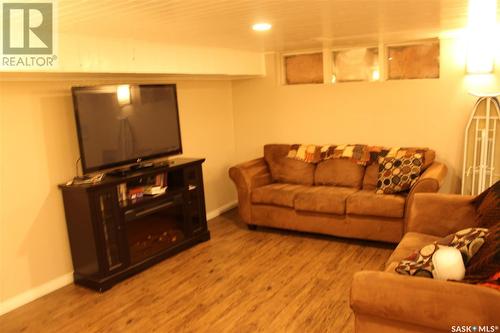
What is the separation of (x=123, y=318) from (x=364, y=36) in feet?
10.8

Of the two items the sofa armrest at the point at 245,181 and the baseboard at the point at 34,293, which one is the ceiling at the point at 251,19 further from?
the baseboard at the point at 34,293

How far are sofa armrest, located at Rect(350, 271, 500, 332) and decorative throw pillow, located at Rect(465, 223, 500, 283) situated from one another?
12 cm

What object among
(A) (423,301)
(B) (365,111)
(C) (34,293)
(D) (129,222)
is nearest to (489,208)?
(A) (423,301)

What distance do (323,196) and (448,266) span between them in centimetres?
230

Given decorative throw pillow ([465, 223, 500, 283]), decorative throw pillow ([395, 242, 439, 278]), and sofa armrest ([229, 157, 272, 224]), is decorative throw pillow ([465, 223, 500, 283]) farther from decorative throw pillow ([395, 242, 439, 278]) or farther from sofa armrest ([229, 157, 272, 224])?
sofa armrest ([229, 157, 272, 224])

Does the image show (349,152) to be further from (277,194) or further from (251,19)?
(251,19)

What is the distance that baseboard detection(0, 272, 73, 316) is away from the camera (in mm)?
3146

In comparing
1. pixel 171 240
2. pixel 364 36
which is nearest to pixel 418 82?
pixel 364 36

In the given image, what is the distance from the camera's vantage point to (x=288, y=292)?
3182 mm

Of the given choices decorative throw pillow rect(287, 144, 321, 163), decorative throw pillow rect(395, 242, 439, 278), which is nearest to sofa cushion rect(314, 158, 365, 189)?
decorative throw pillow rect(287, 144, 321, 163)

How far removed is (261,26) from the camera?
10.4ft

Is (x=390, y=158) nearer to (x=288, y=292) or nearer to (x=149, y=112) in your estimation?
(x=288, y=292)

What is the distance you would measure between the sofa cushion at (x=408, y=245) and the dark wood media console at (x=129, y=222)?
7.05ft

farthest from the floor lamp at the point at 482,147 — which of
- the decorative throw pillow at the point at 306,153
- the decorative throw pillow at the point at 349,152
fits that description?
the decorative throw pillow at the point at 306,153
